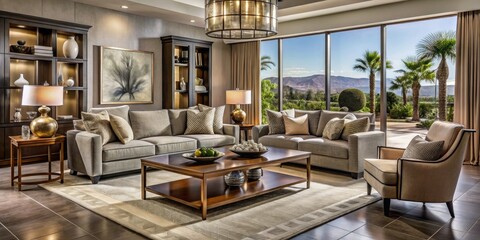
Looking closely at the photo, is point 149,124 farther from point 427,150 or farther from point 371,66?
point 371,66

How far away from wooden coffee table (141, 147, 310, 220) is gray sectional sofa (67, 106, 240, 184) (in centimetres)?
103

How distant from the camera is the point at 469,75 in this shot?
5957 millimetres

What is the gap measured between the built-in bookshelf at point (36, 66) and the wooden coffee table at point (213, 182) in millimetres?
2958

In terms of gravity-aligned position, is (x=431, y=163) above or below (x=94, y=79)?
below

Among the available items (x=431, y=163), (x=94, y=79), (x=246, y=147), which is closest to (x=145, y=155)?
(x=246, y=147)

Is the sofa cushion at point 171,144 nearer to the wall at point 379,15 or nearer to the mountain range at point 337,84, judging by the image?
the mountain range at point 337,84

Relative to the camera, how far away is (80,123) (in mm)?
5266

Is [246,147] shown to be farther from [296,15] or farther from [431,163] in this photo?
[296,15]

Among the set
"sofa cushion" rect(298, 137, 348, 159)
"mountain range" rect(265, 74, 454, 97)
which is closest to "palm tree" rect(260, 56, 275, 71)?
"mountain range" rect(265, 74, 454, 97)

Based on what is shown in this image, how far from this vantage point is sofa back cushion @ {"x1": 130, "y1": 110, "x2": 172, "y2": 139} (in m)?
5.88

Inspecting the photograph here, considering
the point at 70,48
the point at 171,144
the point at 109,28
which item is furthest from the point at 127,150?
the point at 109,28

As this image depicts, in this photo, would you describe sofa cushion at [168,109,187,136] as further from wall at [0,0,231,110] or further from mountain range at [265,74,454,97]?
mountain range at [265,74,454,97]

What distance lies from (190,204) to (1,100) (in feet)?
12.7

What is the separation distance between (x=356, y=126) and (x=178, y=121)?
2961 millimetres
